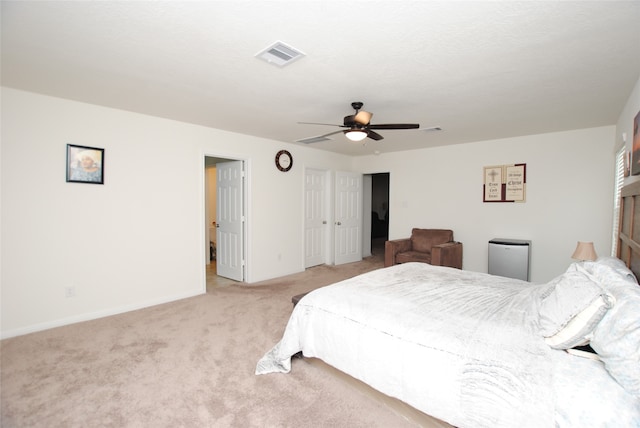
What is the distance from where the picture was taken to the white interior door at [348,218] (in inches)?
252

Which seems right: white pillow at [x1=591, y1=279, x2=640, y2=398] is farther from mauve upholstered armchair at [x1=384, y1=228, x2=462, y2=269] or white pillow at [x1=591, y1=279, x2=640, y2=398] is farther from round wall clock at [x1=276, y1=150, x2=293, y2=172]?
round wall clock at [x1=276, y1=150, x2=293, y2=172]

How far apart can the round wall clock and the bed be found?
129 inches

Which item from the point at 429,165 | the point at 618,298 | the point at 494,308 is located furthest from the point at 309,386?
the point at 429,165

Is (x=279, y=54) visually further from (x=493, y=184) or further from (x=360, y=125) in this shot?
(x=493, y=184)


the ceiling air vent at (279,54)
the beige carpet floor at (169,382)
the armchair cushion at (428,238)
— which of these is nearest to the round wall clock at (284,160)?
the armchair cushion at (428,238)

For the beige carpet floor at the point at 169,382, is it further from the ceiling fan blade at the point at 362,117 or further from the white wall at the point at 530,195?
the white wall at the point at 530,195

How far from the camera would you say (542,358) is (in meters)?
1.41

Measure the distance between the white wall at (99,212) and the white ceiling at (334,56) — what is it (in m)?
0.33

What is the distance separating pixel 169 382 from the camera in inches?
86.4

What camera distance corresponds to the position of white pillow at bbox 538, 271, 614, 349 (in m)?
1.37

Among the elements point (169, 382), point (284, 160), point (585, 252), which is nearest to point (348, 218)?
point (284, 160)

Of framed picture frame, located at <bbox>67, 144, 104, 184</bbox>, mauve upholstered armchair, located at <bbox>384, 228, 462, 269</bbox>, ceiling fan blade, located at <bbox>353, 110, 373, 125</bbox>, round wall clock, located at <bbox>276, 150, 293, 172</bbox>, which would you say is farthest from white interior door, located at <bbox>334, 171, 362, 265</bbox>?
framed picture frame, located at <bbox>67, 144, 104, 184</bbox>

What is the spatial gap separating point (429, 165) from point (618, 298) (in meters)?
4.57

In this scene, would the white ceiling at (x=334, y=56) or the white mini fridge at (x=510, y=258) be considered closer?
the white ceiling at (x=334, y=56)
